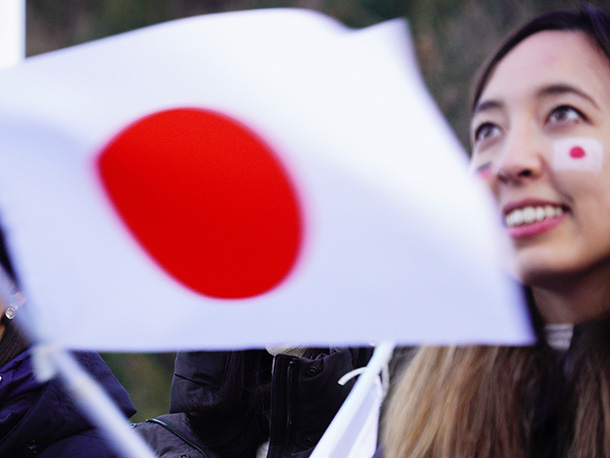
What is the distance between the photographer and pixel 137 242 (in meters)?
0.92

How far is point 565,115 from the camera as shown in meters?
0.75

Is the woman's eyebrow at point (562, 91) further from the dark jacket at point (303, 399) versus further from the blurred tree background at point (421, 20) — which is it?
the dark jacket at point (303, 399)

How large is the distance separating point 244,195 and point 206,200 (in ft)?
0.16

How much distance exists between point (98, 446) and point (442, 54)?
0.99 meters

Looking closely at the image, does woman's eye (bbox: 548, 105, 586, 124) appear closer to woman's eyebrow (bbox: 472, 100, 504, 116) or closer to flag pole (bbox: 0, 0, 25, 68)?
woman's eyebrow (bbox: 472, 100, 504, 116)

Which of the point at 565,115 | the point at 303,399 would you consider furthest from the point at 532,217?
the point at 303,399

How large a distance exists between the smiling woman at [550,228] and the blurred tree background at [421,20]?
7 centimetres

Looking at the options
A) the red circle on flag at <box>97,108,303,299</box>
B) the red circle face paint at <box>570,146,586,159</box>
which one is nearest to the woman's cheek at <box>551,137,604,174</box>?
the red circle face paint at <box>570,146,586,159</box>

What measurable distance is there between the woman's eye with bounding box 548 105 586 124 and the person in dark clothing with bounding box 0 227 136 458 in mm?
1083

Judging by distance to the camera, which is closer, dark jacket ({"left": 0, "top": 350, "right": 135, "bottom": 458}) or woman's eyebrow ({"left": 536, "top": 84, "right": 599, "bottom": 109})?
woman's eyebrow ({"left": 536, "top": 84, "right": 599, "bottom": 109})

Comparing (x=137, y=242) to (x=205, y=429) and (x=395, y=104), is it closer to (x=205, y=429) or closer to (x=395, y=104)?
(x=395, y=104)

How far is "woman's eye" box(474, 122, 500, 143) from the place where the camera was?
79cm

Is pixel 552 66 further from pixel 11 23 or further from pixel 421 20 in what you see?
pixel 11 23

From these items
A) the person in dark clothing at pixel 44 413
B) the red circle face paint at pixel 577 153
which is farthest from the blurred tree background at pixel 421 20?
the person in dark clothing at pixel 44 413
